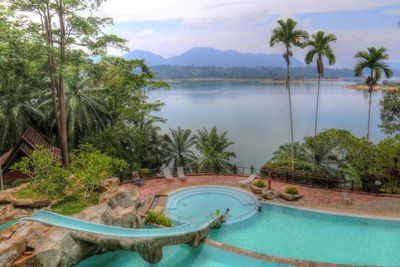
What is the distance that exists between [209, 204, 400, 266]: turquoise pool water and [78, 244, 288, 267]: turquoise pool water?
1228 mm

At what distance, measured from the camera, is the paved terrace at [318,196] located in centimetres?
1302

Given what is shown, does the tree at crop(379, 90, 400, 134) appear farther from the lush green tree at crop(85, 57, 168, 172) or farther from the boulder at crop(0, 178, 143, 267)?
the boulder at crop(0, 178, 143, 267)

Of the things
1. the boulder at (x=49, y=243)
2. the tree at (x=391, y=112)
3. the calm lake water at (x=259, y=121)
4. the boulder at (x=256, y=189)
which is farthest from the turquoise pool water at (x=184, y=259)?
the calm lake water at (x=259, y=121)

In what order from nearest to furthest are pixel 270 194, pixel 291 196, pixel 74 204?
pixel 74 204 < pixel 291 196 < pixel 270 194

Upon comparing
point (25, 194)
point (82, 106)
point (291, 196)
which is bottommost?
point (291, 196)

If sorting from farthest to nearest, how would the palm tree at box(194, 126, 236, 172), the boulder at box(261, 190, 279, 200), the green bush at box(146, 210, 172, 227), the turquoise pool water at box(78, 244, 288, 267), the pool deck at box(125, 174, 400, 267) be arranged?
1. the palm tree at box(194, 126, 236, 172)
2. the boulder at box(261, 190, 279, 200)
3. the green bush at box(146, 210, 172, 227)
4. the pool deck at box(125, 174, 400, 267)
5. the turquoise pool water at box(78, 244, 288, 267)

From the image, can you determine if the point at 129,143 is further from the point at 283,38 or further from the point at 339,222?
the point at 339,222

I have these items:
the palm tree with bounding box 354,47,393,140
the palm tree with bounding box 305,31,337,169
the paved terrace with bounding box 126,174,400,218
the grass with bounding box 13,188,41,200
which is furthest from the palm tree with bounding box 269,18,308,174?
the grass with bounding box 13,188,41,200

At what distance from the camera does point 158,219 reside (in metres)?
12.1

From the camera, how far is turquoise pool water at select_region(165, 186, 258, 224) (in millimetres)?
13109

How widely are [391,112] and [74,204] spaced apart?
20776mm

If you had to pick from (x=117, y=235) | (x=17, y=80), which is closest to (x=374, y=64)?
(x=117, y=235)

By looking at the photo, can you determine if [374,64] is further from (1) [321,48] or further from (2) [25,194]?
(2) [25,194]

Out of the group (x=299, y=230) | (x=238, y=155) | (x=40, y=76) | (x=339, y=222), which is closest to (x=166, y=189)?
(x=299, y=230)
